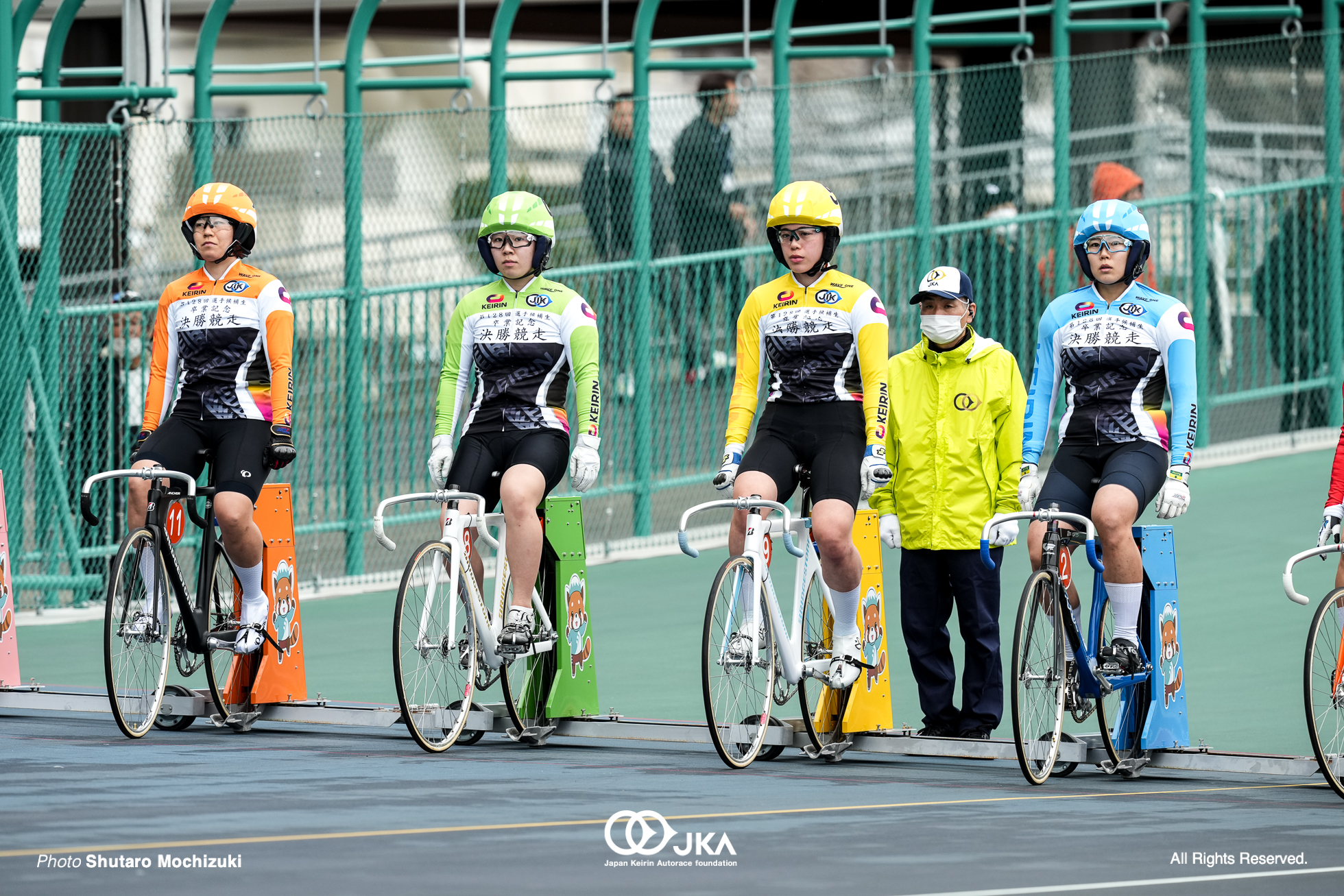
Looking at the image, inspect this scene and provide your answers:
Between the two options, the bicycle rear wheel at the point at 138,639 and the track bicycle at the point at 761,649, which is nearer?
the track bicycle at the point at 761,649

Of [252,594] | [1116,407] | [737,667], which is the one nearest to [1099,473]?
[1116,407]

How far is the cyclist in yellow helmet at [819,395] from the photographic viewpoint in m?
8.95

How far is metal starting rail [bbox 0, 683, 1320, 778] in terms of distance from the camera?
8.55 m

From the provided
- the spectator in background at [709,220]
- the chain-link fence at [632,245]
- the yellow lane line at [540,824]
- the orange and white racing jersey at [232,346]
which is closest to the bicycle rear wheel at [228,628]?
the orange and white racing jersey at [232,346]

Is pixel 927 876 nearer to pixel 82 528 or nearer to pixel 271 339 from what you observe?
pixel 271 339

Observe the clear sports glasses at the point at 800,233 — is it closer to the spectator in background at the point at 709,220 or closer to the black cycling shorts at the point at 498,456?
the black cycling shorts at the point at 498,456

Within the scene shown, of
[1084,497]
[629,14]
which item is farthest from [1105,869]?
[629,14]

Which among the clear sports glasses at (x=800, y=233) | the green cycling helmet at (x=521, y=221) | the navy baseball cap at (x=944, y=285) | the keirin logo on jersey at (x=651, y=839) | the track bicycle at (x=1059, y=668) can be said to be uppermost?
the green cycling helmet at (x=521, y=221)

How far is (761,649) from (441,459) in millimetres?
1587

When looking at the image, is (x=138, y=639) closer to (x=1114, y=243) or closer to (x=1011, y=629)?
(x=1114, y=243)

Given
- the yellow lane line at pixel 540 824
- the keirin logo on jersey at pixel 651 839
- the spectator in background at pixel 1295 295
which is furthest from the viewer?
the spectator in background at pixel 1295 295

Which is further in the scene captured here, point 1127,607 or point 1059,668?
point 1127,607

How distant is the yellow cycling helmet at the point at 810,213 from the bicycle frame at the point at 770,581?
107cm

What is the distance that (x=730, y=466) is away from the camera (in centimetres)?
908
